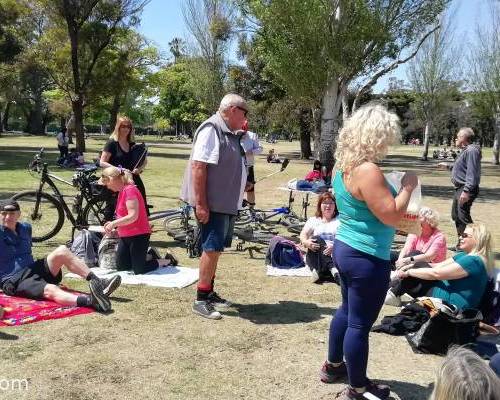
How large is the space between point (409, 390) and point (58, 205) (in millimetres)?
5759

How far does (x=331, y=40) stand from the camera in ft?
55.2

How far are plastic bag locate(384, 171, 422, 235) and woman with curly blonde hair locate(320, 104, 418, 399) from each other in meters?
0.07

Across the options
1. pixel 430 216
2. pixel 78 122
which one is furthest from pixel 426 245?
pixel 78 122

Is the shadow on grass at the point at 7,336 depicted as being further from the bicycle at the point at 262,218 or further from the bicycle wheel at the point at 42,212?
the bicycle at the point at 262,218

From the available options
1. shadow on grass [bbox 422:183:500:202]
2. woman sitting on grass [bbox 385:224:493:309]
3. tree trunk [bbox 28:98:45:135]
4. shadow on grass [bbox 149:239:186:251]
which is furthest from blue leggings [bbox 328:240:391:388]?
tree trunk [bbox 28:98:45:135]

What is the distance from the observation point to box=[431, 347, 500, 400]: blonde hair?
5.86ft

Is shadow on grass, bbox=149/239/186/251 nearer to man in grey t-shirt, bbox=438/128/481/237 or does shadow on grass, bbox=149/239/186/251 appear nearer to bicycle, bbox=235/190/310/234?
bicycle, bbox=235/190/310/234

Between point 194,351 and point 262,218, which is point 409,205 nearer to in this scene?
point 194,351

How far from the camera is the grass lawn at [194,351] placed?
3.63 meters

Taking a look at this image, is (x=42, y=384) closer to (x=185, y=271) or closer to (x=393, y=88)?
(x=185, y=271)

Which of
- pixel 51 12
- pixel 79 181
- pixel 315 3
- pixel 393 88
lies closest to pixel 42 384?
pixel 79 181

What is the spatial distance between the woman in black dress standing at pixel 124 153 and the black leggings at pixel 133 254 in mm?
1061

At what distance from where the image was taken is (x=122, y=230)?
6242mm

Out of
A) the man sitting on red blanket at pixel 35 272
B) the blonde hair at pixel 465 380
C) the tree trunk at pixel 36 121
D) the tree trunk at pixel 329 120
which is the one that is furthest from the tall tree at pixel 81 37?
the tree trunk at pixel 36 121
